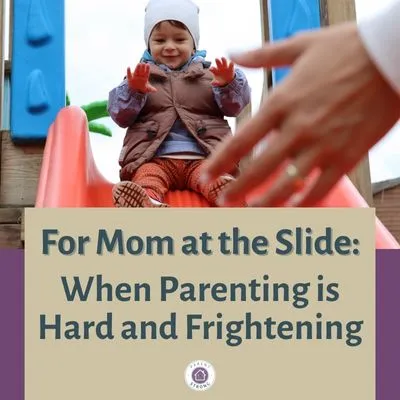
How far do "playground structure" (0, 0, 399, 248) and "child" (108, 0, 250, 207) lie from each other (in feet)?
0.28

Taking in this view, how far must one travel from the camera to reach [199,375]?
48.6 inches

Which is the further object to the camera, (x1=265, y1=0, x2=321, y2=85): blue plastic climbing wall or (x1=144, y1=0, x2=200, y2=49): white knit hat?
(x1=265, y1=0, x2=321, y2=85): blue plastic climbing wall

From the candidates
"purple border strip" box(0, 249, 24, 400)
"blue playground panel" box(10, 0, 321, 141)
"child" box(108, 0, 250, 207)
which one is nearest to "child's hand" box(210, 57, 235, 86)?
"child" box(108, 0, 250, 207)

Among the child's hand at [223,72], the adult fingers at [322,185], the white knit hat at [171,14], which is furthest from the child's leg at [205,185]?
the adult fingers at [322,185]

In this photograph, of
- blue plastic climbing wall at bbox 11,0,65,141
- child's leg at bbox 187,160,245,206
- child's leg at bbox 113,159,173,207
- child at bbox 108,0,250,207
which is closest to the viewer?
child's leg at bbox 113,159,173,207

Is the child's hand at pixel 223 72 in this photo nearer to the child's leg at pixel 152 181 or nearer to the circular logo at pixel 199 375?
the child's leg at pixel 152 181

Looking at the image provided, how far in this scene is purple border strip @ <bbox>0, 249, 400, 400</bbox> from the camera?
126 centimetres

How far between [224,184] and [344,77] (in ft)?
5.18

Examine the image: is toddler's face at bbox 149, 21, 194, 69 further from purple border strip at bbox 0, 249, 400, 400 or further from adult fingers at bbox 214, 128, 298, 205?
adult fingers at bbox 214, 128, 298, 205

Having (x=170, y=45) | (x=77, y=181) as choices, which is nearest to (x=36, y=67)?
(x=170, y=45)

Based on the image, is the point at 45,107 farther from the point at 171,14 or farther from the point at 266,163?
the point at 266,163

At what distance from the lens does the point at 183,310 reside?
1268 millimetres

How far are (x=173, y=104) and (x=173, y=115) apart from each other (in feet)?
0.12

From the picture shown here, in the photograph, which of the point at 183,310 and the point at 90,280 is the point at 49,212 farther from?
the point at 183,310
